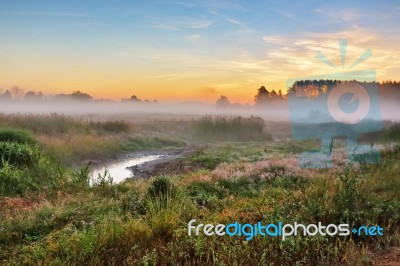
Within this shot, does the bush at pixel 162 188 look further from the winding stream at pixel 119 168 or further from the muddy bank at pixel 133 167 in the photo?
the winding stream at pixel 119 168

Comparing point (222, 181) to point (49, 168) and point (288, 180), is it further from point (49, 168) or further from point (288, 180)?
point (49, 168)

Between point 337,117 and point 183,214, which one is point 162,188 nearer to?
point 183,214

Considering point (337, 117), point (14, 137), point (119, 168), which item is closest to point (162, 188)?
point (14, 137)

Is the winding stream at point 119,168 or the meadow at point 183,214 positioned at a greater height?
the meadow at point 183,214

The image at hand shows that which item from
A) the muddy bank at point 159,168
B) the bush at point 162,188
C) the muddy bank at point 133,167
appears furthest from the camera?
the muddy bank at point 133,167

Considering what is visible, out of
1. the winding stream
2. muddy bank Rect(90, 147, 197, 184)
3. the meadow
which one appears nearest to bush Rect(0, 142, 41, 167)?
the meadow

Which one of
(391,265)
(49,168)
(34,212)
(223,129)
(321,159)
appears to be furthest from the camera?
(223,129)

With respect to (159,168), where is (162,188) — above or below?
above

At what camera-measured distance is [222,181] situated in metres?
11.9

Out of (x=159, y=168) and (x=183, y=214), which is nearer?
(x=183, y=214)

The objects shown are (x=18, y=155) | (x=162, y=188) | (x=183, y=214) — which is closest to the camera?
(x=183, y=214)

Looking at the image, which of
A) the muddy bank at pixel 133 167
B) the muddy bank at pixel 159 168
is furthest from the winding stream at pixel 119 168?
the muddy bank at pixel 159 168

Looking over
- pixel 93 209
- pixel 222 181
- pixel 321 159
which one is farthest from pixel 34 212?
pixel 321 159

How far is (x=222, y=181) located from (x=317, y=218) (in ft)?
17.8
